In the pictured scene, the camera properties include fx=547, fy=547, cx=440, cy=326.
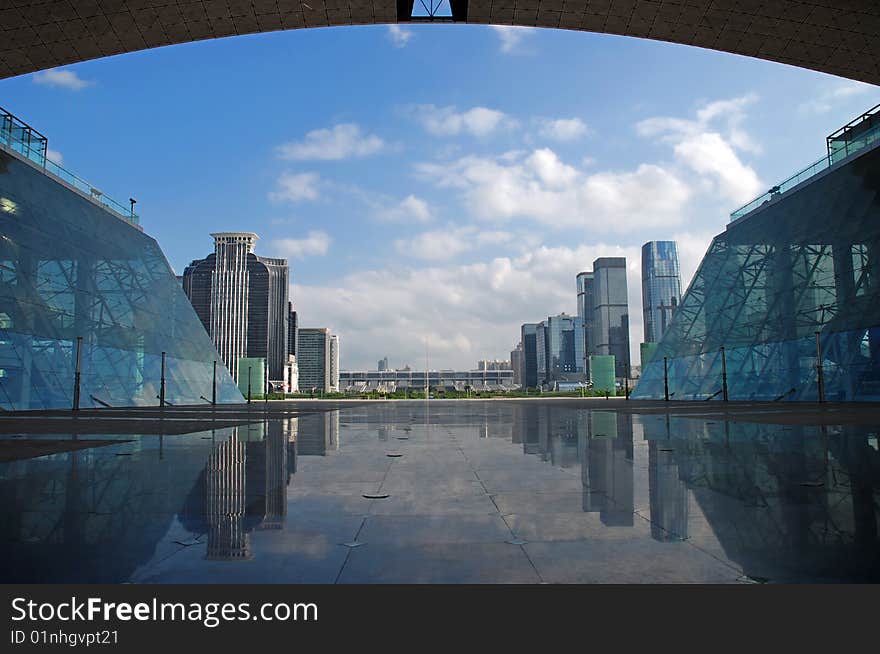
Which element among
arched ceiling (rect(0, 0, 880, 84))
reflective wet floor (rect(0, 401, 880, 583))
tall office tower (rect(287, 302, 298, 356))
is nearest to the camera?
reflective wet floor (rect(0, 401, 880, 583))

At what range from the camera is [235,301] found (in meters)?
168

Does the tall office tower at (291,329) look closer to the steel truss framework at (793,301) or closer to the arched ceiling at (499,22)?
the steel truss framework at (793,301)

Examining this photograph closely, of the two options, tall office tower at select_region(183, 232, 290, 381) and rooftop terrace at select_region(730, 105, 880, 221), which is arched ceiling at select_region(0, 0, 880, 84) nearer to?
rooftop terrace at select_region(730, 105, 880, 221)

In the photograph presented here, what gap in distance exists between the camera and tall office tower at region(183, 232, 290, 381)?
167500 millimetres

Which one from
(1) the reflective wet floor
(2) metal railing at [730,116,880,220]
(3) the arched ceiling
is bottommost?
(1) the reflective wet floor

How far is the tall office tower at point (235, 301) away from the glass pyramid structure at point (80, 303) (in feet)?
410

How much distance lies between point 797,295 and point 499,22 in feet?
115

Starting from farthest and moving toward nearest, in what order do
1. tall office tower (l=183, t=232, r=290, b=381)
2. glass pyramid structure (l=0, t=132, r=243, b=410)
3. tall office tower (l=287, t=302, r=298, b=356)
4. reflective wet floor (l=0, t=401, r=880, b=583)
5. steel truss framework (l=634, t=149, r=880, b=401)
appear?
tall office tower (l=287, t=302, r=298, b=356) < tall office tower (l=183, t=232, r=290, b=381) < steel truss framework (l=634, t=149, r=880, b=401) < glass pyramid structure (l=0, t=132, r=243, b=410) < reflective wet floor (l=0, t=401, r=880, b=583)

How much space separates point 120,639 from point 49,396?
1344 inches

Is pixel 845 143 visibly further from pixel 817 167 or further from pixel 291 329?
pixel 291 329

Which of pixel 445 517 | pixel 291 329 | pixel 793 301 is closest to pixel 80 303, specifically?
pixel 445 517

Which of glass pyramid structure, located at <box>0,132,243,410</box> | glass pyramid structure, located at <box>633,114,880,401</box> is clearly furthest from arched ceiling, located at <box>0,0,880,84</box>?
glass pyramid structure, located at <box>633,114,880,401</box>

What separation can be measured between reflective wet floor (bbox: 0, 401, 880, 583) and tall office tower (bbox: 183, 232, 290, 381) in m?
167

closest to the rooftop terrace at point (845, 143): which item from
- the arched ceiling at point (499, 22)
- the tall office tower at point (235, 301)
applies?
the arched ceiling at point (499, 22)
